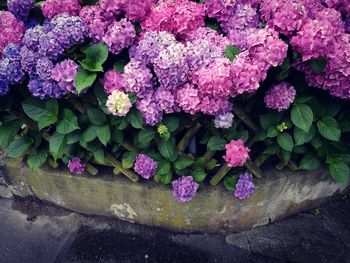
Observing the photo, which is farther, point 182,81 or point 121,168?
point 121,168

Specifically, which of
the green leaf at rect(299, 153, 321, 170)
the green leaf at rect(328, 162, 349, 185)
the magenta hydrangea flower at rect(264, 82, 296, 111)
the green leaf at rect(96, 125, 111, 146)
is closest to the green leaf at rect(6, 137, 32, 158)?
the green leaf at rect(96, 125, 111, 146)

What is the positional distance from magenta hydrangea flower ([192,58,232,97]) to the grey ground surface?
1.26m

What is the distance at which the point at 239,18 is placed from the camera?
1930 millimetres

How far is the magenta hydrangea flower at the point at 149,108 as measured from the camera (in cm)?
191

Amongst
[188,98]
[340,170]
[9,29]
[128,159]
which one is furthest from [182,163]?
[9,29]

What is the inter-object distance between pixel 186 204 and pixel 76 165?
2.56 feet

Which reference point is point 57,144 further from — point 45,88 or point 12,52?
point 12,52

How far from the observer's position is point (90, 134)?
2.20 metres

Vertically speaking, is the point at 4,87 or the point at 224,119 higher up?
the point at 224,119

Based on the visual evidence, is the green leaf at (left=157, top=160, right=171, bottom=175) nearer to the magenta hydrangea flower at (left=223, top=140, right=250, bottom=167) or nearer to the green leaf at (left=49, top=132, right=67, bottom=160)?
the magenta hydrangea flower at (left=223, top=140, right=250, bottom=167)

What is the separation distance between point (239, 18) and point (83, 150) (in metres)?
1.29

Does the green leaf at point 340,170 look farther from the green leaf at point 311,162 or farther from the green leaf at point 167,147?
the green leaf at point 167,147

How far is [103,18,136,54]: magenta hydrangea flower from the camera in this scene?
1.87 metres

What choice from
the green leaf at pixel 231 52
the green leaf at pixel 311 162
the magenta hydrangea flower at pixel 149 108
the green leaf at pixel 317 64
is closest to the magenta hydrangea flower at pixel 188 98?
the magenta hydrangea flower at pixel 149 108
